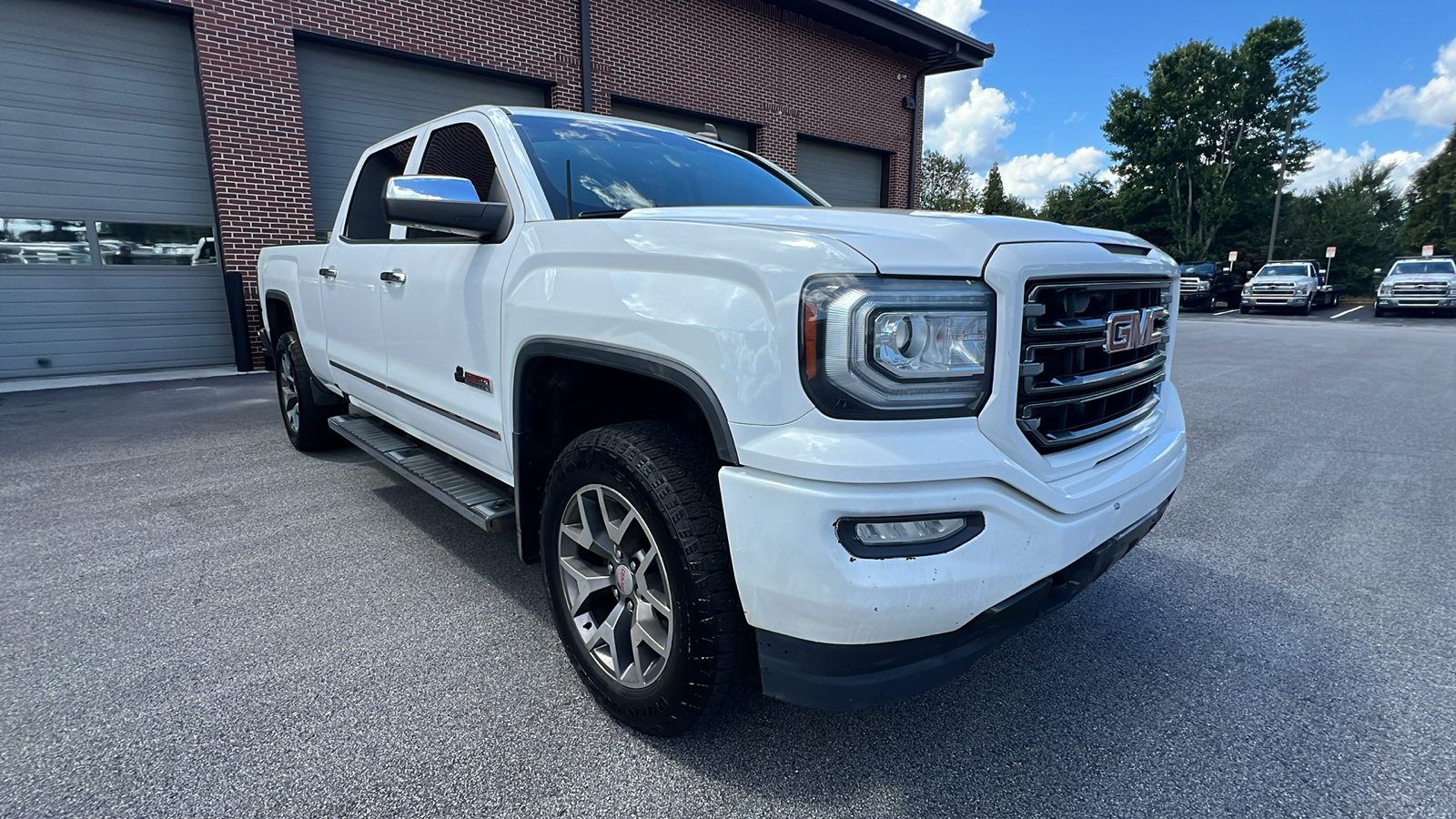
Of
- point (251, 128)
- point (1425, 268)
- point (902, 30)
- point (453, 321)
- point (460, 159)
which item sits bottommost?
point (453, 321)

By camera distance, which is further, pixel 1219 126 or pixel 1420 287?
pixel 1219 126

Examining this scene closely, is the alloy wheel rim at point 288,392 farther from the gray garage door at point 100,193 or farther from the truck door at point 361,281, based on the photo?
the gray garage door at point 100,193

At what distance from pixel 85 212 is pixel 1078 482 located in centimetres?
1077

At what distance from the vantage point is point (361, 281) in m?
3.58

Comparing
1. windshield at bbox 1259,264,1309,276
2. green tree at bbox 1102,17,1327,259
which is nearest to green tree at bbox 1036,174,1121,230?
green tree at bbox 1102,17,1327,259

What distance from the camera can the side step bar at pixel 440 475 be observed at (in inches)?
101

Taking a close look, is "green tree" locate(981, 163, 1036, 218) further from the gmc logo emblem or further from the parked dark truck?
the gmc logo emblem

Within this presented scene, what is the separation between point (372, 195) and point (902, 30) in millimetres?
14726

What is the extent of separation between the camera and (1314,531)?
145 inches

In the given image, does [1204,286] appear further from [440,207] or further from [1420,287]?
[440,207]


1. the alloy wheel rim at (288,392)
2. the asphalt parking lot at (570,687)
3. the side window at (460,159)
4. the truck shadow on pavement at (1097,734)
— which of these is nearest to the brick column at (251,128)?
the alloy wheel rim at (288,392)

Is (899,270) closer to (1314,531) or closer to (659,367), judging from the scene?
(659,367)

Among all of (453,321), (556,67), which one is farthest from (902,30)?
(453,321)

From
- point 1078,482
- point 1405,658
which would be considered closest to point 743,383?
point 1078,482
